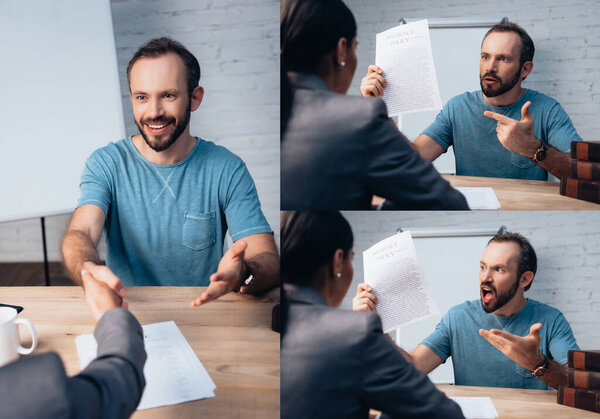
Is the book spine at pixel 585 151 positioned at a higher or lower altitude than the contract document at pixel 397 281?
higher

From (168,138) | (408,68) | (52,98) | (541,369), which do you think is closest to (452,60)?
(408,68)

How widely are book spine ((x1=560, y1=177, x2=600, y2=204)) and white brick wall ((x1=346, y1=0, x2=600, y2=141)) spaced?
0.18 ft

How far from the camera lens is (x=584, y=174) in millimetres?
614

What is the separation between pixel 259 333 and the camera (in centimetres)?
89

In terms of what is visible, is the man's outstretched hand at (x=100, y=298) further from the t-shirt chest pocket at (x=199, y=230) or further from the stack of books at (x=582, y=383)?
the t-shirt chest pocket at (x=199, y=230)

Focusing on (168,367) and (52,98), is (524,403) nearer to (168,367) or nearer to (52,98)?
(168,367)

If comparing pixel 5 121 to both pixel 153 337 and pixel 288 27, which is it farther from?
pixel 288 27

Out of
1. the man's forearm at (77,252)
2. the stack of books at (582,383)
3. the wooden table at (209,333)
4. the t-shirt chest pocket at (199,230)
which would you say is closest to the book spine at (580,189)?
the stack of books at (582,383)

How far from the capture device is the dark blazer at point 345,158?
0.52 m

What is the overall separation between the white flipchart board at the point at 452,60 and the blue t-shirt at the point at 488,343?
0.64 ft

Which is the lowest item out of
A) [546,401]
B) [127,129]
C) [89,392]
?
[546,401]

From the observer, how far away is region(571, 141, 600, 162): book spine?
603 mm

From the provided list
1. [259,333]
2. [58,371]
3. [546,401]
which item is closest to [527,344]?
[546,401]

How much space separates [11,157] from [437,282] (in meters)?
2.05
